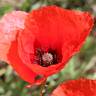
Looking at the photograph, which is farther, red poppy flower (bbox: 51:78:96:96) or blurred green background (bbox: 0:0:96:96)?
blurred green background (bbox: 0:0:96:96)

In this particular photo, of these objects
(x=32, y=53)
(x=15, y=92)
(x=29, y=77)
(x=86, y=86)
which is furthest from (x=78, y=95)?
(x=15, y=92)

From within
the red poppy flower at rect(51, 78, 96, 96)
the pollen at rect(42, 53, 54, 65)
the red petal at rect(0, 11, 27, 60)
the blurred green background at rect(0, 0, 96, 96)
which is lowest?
the blurred green background at rect(0, 0, 96, 96)

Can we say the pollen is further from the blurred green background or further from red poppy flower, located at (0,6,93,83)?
the blurred green background

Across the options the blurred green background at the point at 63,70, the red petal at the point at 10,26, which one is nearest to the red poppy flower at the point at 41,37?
the red petal at the point at 10,26

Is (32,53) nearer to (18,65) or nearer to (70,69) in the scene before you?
(18,65)

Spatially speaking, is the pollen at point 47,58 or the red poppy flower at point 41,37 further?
the pollen at point 47,58

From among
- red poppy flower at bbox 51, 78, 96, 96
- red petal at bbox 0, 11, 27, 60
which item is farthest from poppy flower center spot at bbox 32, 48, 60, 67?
red poppy flower at bbox 51, 78, 96, 96

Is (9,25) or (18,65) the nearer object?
(18,65)

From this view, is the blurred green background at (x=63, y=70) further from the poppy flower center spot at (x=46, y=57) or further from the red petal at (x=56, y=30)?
the red petal at (x=56, y=30)
